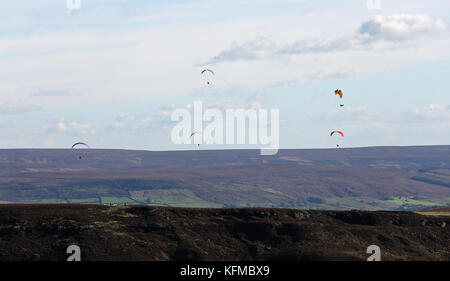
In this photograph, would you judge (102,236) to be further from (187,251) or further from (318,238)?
(318,238)

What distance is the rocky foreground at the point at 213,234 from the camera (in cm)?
9825

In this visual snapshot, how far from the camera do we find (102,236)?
10100cm

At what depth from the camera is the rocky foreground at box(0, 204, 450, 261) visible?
322 ft

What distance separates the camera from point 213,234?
347 feet

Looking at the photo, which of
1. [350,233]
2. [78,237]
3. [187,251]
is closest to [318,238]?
[350,233]
